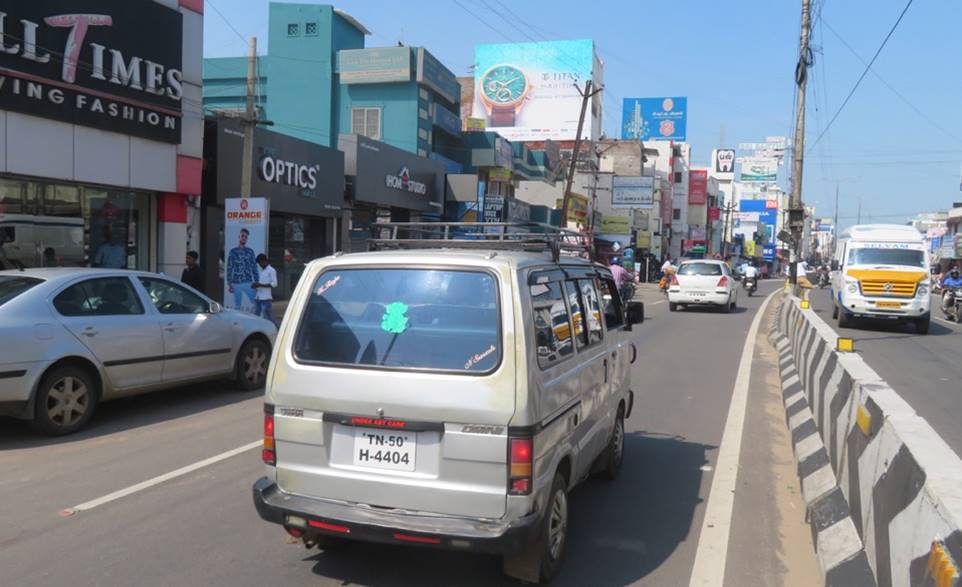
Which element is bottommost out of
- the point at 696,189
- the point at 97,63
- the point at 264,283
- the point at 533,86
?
the point at 264,283

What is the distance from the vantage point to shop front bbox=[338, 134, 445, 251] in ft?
74.2

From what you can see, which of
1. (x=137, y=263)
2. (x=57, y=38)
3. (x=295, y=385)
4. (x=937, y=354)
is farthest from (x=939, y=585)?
(x=137, y=263)

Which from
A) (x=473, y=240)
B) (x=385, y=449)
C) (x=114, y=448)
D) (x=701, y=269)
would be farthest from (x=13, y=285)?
(x=701, y=269)

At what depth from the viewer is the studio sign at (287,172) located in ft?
59.6

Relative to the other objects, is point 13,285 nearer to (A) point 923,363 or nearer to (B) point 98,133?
(B) point 98,133

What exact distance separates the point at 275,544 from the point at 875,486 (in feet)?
10.8

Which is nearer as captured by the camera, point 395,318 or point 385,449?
point 385,449

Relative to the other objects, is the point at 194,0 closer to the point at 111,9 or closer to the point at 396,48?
the point at 111,9

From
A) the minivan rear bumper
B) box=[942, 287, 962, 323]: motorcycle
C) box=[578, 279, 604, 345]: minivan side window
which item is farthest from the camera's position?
box=[942, 287, 962, 323]: motorcycle

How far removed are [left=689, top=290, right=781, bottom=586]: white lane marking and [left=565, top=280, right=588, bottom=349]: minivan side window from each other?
144cm

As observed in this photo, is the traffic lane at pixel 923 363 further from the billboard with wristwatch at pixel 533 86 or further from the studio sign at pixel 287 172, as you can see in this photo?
the billboard with wristwatch at pixel 533 86

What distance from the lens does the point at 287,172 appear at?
19.1 meters

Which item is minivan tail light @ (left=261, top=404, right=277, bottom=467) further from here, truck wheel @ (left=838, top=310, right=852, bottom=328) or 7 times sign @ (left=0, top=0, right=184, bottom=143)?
truck wheel @ (left=838, top=310, right=852, bottom=328)

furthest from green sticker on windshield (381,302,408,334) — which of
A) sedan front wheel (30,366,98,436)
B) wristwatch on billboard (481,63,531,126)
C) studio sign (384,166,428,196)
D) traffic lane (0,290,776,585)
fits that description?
wristwatch on billboard (481,63,531,126)
